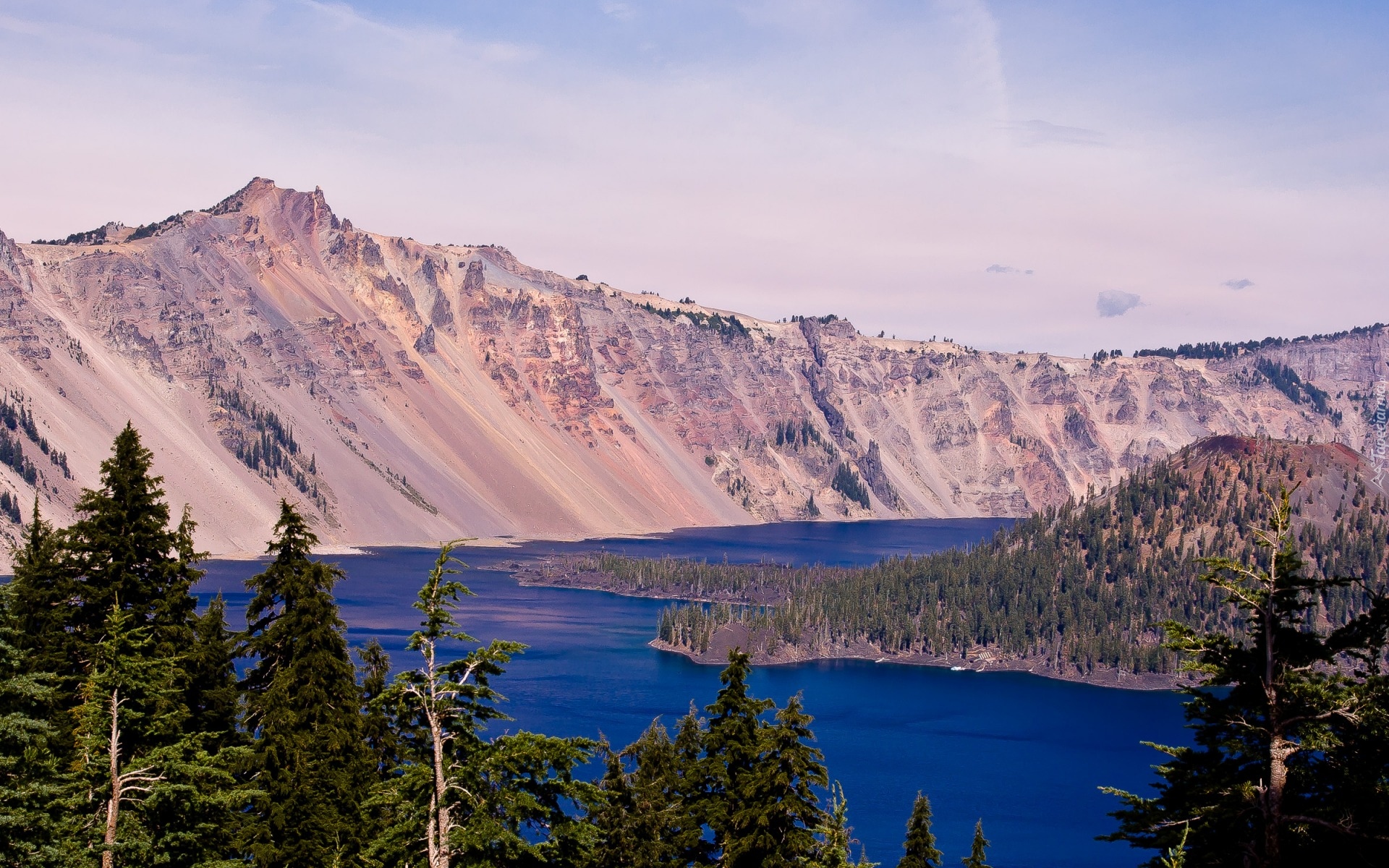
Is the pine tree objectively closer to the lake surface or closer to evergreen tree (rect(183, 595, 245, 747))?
evergreen tree (rect(183, 595, 245, 747))

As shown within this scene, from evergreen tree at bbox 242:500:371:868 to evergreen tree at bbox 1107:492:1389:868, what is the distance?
1715 cm

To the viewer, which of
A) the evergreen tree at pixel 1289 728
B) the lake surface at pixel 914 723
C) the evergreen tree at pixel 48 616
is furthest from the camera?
the lake surface at pixel 914 723

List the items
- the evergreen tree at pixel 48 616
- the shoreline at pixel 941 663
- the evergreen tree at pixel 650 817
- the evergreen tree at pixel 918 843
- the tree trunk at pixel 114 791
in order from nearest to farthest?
the tree trunk at pixel 114 791, the evergreen tree at pixel 48 616, the evergreen tree at pixel 650 817, the evergreen tree at pixel 918 843, the shoreline at pixel 941 663

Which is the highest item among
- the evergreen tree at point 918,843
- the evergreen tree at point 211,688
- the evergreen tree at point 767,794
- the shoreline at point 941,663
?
the evergreen tree at point 211,688

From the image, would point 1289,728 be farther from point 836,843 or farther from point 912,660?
point 912,660

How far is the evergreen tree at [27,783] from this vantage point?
18.5 metres

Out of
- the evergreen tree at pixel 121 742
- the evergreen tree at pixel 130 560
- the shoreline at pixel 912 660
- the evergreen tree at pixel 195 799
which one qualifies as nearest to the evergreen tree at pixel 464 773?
the evergreen tree at pixel 195 799

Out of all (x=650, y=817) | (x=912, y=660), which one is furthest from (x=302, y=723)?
(x=912, y=660)

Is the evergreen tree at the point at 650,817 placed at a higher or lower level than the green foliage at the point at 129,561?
lower

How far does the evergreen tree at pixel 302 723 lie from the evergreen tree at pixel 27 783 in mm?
6119

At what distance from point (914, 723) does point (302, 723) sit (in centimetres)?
12775

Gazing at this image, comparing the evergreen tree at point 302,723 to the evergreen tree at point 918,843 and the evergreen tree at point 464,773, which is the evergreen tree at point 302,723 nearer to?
the evergreen tree at point 464,773

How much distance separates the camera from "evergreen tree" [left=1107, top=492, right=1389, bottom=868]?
16.3m

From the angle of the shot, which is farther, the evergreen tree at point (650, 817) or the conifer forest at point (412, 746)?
the evergreen tree at point (650, 817)
